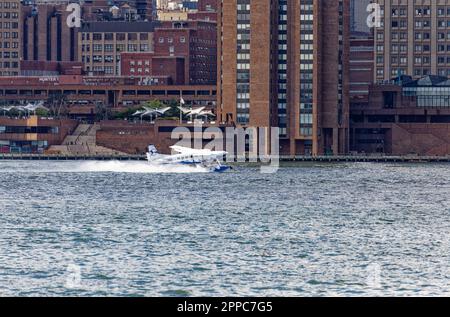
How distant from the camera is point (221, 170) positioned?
655 ft

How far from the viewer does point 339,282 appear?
7188cm

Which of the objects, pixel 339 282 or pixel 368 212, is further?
pixel 368 212

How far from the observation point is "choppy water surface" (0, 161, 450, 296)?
7106 cm

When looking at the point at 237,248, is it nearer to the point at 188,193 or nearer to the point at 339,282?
the point at 339,282

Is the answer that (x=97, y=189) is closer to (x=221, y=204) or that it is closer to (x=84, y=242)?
(x=221, y=204)

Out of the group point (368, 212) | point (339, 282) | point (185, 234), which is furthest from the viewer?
point (368, 212)

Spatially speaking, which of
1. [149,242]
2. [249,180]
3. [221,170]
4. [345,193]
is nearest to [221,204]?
[345,193]

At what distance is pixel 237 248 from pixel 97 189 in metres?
68.1

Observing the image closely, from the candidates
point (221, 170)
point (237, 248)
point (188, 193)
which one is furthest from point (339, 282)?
point (221, 170)

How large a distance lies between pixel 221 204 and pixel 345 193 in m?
23.8

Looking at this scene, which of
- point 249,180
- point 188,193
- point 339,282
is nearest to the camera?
point 339,282

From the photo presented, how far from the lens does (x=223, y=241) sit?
91.5 m

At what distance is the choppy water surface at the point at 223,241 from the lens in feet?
233
